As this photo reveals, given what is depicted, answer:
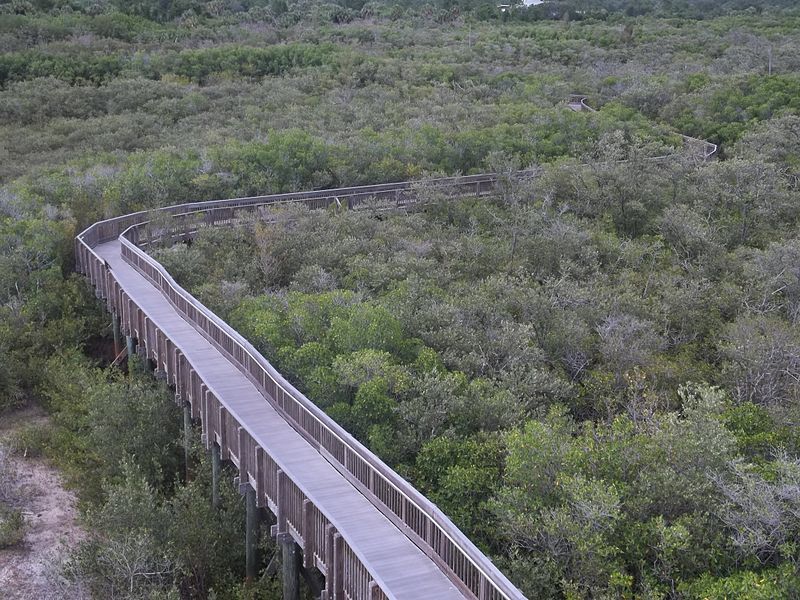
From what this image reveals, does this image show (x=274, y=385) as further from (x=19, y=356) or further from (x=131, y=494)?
(x=19, y=356)

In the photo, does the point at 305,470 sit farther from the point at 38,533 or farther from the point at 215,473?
the point at 38,533

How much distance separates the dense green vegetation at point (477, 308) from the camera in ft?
44.0

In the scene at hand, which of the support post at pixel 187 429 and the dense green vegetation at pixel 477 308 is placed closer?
the dense green vegetation at pixel 477 308

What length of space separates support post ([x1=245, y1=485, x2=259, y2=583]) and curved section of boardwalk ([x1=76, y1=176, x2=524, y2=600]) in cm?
69

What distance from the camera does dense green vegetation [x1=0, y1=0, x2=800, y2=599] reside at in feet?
44.0

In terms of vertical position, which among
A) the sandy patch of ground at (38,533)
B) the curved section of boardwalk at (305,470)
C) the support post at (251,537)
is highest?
the curved section of boardwalk at (305,470)

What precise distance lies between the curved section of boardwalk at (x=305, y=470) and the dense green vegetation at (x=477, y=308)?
1373 millimetres

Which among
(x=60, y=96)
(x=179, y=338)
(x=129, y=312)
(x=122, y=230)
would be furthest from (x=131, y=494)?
(x=60, y=96)

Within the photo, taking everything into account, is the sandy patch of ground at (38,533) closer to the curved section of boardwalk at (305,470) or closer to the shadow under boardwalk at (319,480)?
the curved section of boardwalk at (305,470)

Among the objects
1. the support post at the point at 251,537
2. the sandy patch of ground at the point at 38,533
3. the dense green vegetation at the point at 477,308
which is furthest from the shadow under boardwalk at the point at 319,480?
the sandy patch of ground at the point at 38,533

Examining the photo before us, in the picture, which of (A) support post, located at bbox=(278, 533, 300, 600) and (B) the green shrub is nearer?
(A) support post, located at bbox=(278, 533, 300, 600)

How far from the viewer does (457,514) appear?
47.0ft

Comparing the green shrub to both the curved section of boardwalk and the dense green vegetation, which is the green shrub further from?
the curved section of boardwalk

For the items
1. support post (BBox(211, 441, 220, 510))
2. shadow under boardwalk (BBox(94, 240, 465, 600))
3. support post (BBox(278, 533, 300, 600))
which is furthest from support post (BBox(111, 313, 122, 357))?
support post (BBox(278, 533, 300, 600))
